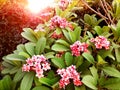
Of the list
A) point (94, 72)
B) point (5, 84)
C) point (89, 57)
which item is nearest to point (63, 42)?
point (89, 57)

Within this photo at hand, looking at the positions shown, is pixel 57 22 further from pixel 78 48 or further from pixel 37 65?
pixel 37 65

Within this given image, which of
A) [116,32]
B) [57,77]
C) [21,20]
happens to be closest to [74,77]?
[57,77]

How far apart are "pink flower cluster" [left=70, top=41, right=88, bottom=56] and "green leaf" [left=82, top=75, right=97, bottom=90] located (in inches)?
8.9

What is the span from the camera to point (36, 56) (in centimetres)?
234

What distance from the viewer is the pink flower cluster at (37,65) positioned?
7.48ft

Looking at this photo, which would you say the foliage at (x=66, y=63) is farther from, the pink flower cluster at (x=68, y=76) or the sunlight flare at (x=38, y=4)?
the sunlight flare at (x=38, y=4)

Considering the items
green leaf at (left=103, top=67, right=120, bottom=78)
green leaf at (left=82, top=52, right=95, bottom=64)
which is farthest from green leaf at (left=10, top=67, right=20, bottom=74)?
green leaf at (left=103, top=67, right=120, bottom=78)

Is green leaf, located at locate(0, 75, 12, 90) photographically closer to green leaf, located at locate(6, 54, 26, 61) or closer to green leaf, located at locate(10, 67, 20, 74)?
green leaf, located at locate(10, 67, 20, 74)

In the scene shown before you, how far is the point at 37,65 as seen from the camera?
7.48ft

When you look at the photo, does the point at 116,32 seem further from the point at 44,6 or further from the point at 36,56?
the point at 44,6

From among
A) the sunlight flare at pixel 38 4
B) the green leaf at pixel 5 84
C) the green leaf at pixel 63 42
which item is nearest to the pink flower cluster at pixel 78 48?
the green leaf at pixel 63 42

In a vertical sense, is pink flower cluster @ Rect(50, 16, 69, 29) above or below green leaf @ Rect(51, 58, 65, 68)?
above

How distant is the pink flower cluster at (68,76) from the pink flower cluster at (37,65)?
0.44ft

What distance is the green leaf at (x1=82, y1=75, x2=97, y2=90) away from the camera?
2189mm
